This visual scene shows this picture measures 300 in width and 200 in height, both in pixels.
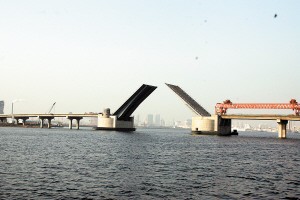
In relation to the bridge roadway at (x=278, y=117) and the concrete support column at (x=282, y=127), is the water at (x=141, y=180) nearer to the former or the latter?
the bridge roadway at (x=278, y=117)

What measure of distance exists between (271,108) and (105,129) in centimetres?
6106

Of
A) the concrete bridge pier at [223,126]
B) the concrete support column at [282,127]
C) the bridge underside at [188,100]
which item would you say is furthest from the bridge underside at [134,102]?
the concrete support column at [282,127]

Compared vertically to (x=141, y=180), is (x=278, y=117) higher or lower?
higher

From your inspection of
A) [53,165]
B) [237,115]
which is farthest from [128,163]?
[237,115]

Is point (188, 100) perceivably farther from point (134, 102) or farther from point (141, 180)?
point (141, 180)

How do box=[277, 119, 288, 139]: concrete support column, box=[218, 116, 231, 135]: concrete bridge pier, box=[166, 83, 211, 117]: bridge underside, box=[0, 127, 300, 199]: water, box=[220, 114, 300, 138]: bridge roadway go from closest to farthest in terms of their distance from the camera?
box=[0, 127, 300, 199]: water
box=[220, 114, 300, 138]: bridge roadway
box=[166, 83, 211, 117]: bridge underside
box=[277, 119, 288, 139]: concrete support column
box=[218, 116, 231, 135]: concrete bridge pier

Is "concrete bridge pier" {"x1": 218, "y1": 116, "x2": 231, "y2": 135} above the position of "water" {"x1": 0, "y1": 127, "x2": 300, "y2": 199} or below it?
above

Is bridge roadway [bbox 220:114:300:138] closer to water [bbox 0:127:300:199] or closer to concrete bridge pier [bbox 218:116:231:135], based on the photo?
concrete bridge pier [bbox 218:116:231:135]

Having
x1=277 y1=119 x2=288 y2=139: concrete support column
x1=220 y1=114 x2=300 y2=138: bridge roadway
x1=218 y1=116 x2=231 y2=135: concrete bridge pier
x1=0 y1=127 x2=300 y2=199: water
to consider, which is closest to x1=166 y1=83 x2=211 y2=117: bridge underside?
x1=218 y1=116 x2=231 y2=135: concrete bridge pier

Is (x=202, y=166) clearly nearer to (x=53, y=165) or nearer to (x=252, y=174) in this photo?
(x=252, y=174)

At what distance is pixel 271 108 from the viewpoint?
4220 inches

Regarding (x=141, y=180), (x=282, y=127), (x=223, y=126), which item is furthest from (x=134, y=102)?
(x=141, y=180)

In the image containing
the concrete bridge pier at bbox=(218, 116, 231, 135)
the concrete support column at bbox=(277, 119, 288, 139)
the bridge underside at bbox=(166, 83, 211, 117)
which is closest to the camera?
the bridge underside at bbox=(166, 83, 211, 117)

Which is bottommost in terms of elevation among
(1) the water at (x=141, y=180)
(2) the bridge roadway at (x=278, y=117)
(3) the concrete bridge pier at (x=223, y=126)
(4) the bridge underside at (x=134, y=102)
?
(1) the water at (x=141, y=180)
